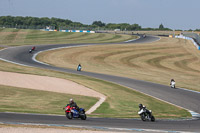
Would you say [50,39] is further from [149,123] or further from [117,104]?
[149,123]

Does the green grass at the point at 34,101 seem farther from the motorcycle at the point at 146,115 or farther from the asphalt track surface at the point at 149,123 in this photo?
the motorcycle at the point at 146,115

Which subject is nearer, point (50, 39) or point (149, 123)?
point (149, 123)

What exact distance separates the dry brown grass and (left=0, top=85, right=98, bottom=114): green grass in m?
18.4

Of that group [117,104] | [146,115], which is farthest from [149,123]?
[117,104]

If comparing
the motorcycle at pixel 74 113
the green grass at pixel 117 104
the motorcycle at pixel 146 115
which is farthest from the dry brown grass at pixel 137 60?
the motorcycle at pixel 74 113

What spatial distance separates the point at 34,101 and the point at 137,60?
131ft

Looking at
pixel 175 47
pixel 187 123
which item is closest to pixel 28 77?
pixel 187 123

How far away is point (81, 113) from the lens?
18250mm

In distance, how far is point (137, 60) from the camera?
61.6 meters

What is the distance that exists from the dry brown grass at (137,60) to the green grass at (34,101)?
18.4m

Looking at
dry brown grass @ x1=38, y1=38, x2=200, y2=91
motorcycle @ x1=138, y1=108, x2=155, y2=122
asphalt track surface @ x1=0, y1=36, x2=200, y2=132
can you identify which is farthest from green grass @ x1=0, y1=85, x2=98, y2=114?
dry brown grass @ x1=38, y1=38, x2=200, y2=91

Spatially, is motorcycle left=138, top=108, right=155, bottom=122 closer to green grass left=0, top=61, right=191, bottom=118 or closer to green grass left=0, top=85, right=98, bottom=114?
green grass left=0, top=61, right=191, bottom=118

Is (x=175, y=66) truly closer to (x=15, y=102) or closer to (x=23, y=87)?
(x=23, y=87)

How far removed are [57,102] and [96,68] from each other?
93.6 ft
